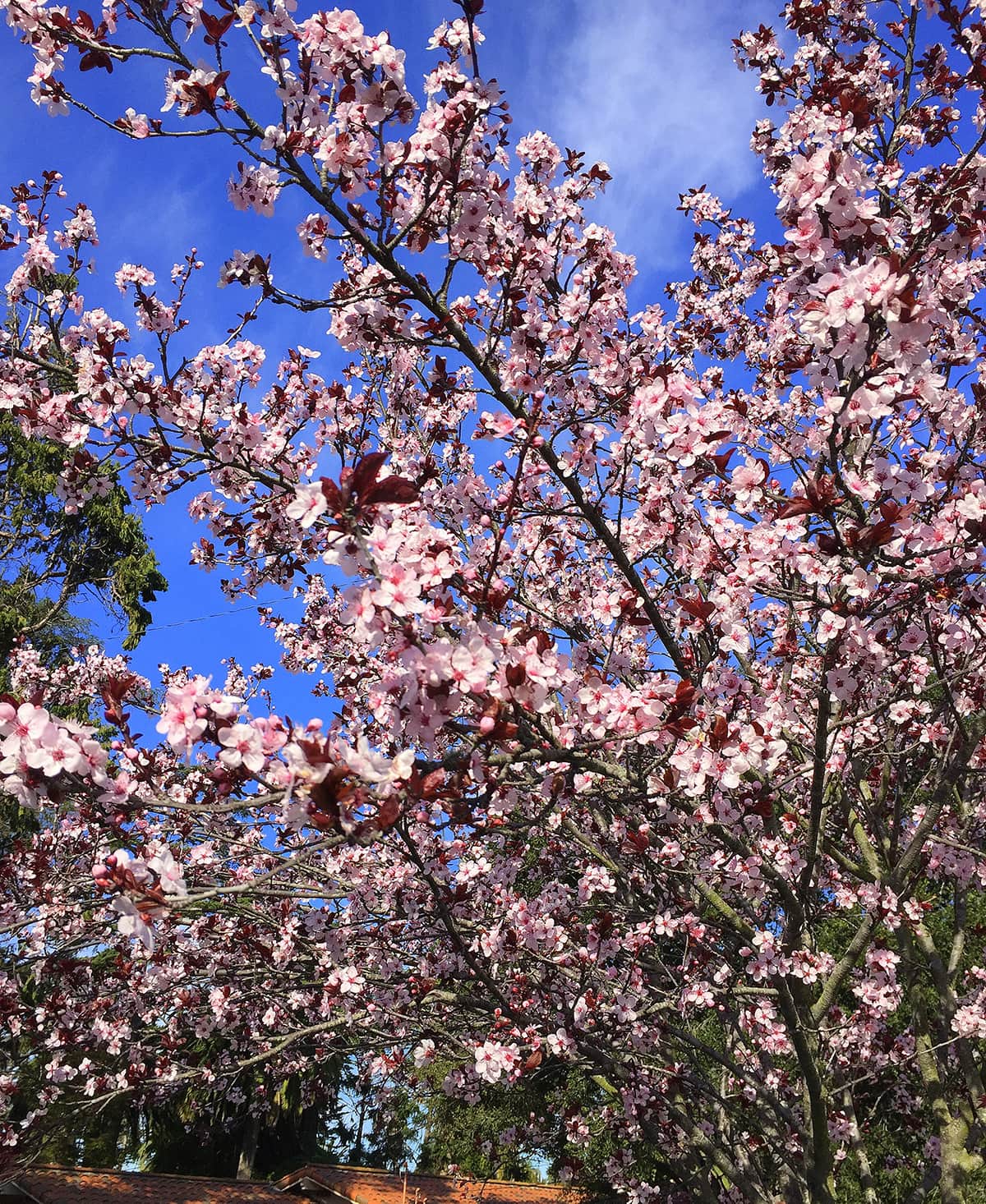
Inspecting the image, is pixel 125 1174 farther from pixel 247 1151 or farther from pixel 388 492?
pixel 388 492

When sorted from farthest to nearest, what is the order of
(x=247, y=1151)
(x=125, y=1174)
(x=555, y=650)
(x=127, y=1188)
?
(x=247, y=1151) < (x=125, y=1174) < (x=127, y=1188) < (x=555, y=650)

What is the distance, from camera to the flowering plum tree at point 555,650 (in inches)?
104

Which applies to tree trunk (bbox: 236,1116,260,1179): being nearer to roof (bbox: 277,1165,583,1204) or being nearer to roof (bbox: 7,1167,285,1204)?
roof (bbox: 277,1165,583,1204)

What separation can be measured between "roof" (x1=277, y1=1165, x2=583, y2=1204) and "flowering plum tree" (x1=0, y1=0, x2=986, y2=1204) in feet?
29.5

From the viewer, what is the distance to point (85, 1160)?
17469mm

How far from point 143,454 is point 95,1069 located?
5897 mm

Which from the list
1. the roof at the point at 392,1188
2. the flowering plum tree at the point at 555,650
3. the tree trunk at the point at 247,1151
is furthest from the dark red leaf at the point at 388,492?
the tree trunk at the point at 247,1151

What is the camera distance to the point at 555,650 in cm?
343

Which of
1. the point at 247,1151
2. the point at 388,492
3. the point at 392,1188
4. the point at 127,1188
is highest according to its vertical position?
the point at 388,492

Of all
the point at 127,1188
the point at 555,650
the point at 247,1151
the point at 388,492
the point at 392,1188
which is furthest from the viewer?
the point at 247,1151

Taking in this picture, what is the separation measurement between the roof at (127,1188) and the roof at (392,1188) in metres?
0.75

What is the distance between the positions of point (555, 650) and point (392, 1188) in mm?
16245

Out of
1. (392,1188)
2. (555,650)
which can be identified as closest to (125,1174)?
(392,1188)

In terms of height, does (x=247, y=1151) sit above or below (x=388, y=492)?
below
